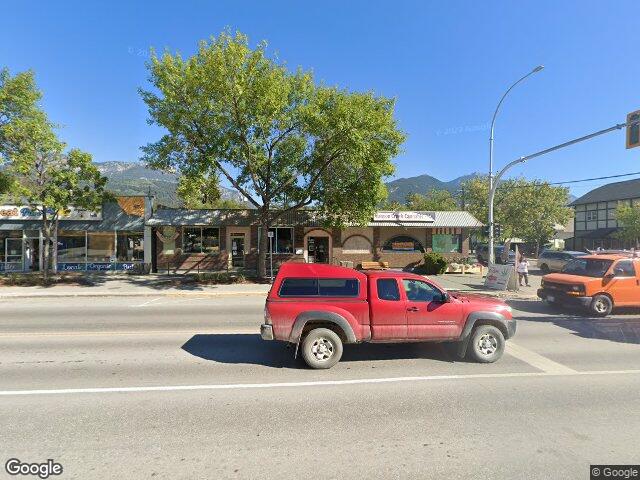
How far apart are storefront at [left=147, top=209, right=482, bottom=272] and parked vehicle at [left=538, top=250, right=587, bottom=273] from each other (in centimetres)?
569

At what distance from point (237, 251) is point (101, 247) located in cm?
854

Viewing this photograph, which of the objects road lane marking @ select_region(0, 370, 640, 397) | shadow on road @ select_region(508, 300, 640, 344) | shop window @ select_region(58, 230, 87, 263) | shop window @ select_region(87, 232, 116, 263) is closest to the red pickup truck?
road lane marking @ select_region(0, 370, 640, 397)

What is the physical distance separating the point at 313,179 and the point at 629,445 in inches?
643

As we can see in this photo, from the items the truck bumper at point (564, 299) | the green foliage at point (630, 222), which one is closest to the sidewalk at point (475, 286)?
the truck bumper at point (564, 299)

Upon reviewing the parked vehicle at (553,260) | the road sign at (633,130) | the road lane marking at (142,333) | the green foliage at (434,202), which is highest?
the green foliage at (434,202)

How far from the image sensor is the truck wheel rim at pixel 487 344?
6910 mm

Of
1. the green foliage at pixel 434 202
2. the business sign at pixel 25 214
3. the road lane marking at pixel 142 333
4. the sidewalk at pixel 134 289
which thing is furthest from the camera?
the green foliage at pixel 434 202

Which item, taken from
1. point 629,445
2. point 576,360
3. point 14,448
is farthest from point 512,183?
point 14,448

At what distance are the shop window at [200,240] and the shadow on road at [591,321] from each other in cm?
1777

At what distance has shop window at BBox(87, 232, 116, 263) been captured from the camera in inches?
965

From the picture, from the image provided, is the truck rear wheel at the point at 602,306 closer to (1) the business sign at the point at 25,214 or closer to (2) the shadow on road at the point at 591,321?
(2) the shadow on road at the point at 591,321

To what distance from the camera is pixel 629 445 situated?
159 inches

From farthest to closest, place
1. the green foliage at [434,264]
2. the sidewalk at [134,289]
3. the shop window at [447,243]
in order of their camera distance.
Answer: the shop window at [447,243]
the green foliage at [434,264]
the sidewalk at [134,289]

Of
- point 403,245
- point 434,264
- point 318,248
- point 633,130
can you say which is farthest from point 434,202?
point 633,130
